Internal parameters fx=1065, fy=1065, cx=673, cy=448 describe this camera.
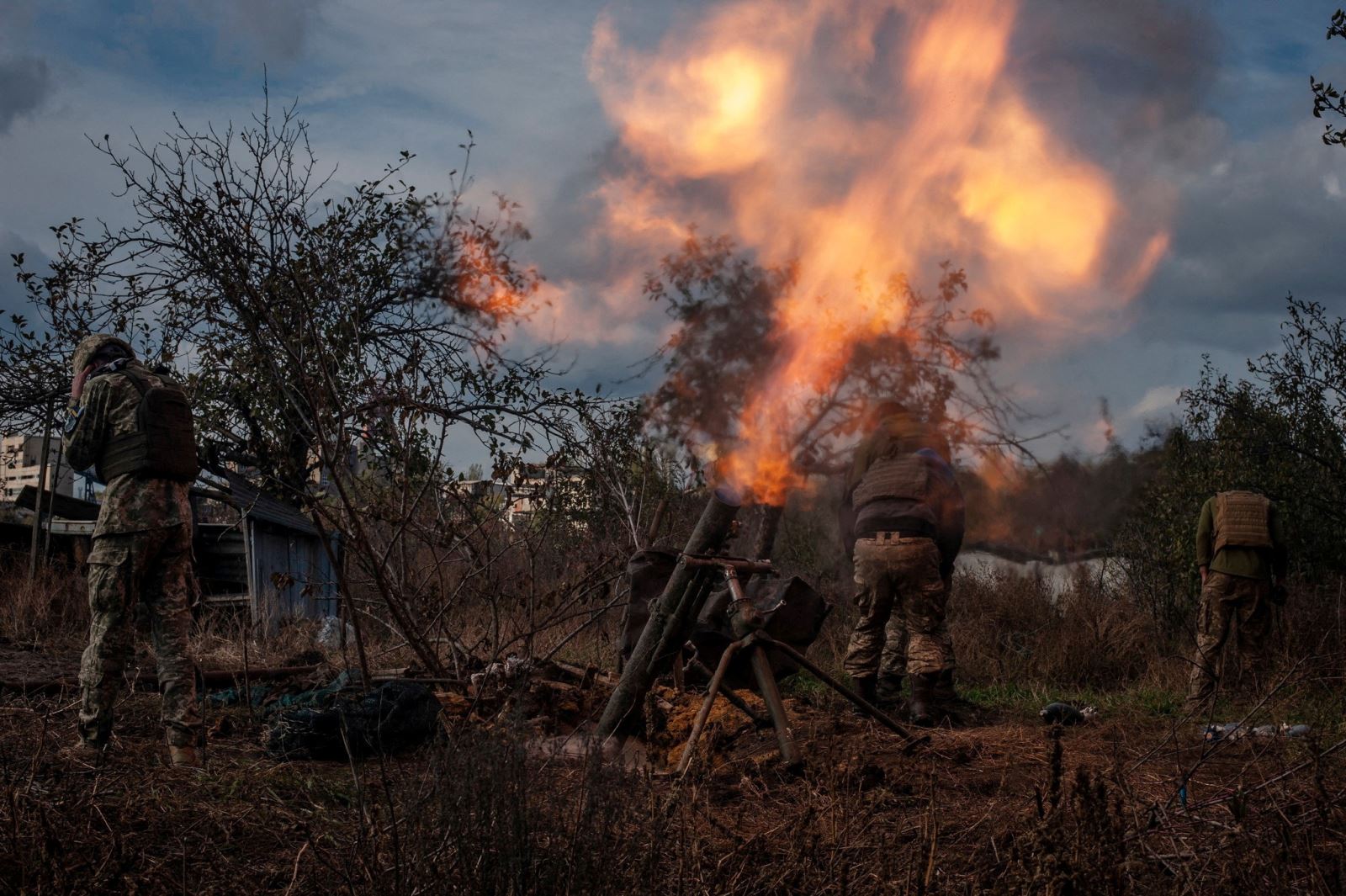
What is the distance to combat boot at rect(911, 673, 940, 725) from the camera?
6.74m

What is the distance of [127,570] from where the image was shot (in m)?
5.55

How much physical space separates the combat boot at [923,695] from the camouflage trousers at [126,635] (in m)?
4.21

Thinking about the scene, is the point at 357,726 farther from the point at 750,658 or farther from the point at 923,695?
the point at 923,695

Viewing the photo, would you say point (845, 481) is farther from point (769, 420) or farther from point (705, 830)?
point (705, 830)

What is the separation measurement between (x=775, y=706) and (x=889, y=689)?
140 inches

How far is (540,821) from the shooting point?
3113 millimetres

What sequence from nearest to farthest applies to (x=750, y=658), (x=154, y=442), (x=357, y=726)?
(x=750, y=658)
(x=154, y=442)
(x=357, y=726)

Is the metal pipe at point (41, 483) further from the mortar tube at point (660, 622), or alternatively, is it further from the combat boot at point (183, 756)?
the mortar tube at point (660, 622)

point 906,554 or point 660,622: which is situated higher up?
point 906,554

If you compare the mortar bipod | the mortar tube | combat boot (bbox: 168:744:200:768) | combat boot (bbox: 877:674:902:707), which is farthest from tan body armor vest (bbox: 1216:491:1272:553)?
combat boot (bbox: 168:744:200:768)

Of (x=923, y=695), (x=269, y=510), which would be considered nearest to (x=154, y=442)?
(x=923, y=695)

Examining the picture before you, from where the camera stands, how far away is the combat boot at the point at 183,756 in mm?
5402

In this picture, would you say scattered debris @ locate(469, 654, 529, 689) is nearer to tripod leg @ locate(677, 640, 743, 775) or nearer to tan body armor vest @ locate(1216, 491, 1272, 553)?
tripod leg @ locate(677, 640, 743, 775)

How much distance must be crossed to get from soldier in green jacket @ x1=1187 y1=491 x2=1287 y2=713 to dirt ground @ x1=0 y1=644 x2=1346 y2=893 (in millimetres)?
2880
